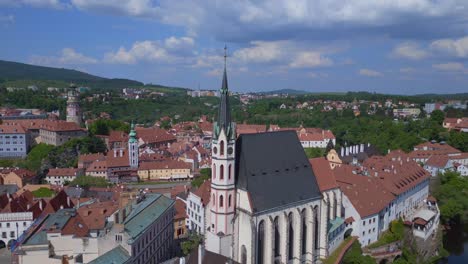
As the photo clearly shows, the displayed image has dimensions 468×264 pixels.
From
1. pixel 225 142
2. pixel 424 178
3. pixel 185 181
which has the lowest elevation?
pixel 185 181

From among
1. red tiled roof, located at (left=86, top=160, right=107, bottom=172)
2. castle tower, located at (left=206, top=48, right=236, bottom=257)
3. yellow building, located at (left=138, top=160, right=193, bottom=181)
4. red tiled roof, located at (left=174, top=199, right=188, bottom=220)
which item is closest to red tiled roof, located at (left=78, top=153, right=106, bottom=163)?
red tiled roof, located at (left=86, top=160, right=107, bottom=172)

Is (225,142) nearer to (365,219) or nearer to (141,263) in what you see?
(141,263)

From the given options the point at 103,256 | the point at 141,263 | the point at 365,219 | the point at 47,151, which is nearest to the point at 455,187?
the point at 365,219

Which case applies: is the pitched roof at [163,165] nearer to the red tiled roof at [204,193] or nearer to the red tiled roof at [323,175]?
the red tiled roof at [204,193]

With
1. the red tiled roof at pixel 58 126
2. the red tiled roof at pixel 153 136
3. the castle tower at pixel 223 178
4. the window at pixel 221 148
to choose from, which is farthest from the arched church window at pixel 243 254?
the red tiled roof at pixel 153 136

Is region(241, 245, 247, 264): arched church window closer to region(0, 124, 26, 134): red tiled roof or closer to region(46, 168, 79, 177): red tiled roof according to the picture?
region(46, 168, 79, 177): red tiled roof
